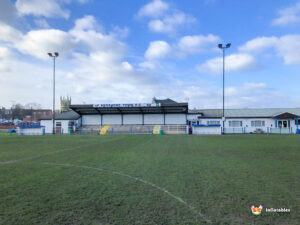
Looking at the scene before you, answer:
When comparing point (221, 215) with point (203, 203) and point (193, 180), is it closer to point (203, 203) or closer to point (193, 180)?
point (203, 203)

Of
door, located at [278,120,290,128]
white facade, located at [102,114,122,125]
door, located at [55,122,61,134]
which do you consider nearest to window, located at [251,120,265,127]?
door, located at [278,120,290,128]

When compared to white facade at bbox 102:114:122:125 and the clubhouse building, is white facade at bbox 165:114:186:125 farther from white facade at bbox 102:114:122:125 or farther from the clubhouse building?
white facade at bbox 102:114:122:125

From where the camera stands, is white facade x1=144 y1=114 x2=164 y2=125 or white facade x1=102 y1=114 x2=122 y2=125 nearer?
white facade x1=144 y1=114 x2=164 y2=125

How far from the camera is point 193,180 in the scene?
5926 millimetres

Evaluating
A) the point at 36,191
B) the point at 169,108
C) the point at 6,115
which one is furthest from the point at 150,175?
the point at 6,115

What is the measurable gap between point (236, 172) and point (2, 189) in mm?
7500

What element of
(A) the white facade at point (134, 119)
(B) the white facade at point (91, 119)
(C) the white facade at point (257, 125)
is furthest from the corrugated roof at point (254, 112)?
(B) the white facade at point (91, 119)

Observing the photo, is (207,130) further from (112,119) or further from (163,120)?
(112,119)

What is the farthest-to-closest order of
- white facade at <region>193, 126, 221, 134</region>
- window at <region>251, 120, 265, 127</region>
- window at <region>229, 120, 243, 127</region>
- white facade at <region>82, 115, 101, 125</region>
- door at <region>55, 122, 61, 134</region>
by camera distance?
white facade at <region>82, 115, 101, 125</region>, door at <region>55, 122, 61, 134</region>, window at <region>229, 120, 243, 127</region>, window at <region>251, 120, 265, 127</region>, white facade at <region>193, 126, 221, 134</region>

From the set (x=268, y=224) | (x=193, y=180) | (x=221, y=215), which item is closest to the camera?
(x=268, y=224)

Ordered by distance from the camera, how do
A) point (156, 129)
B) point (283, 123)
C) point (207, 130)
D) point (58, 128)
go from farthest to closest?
point (58, 128), point (156, 129), point (283, 123), point (207, 130)

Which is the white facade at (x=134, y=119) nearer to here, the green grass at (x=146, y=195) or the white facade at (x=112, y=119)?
the white facade at (x=112, y=119)

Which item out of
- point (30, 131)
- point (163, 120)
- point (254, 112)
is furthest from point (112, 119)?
point (254, 112)

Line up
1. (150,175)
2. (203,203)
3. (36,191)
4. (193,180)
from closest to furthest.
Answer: (203,203) → (36,191) → (193,180) → (150,175)
